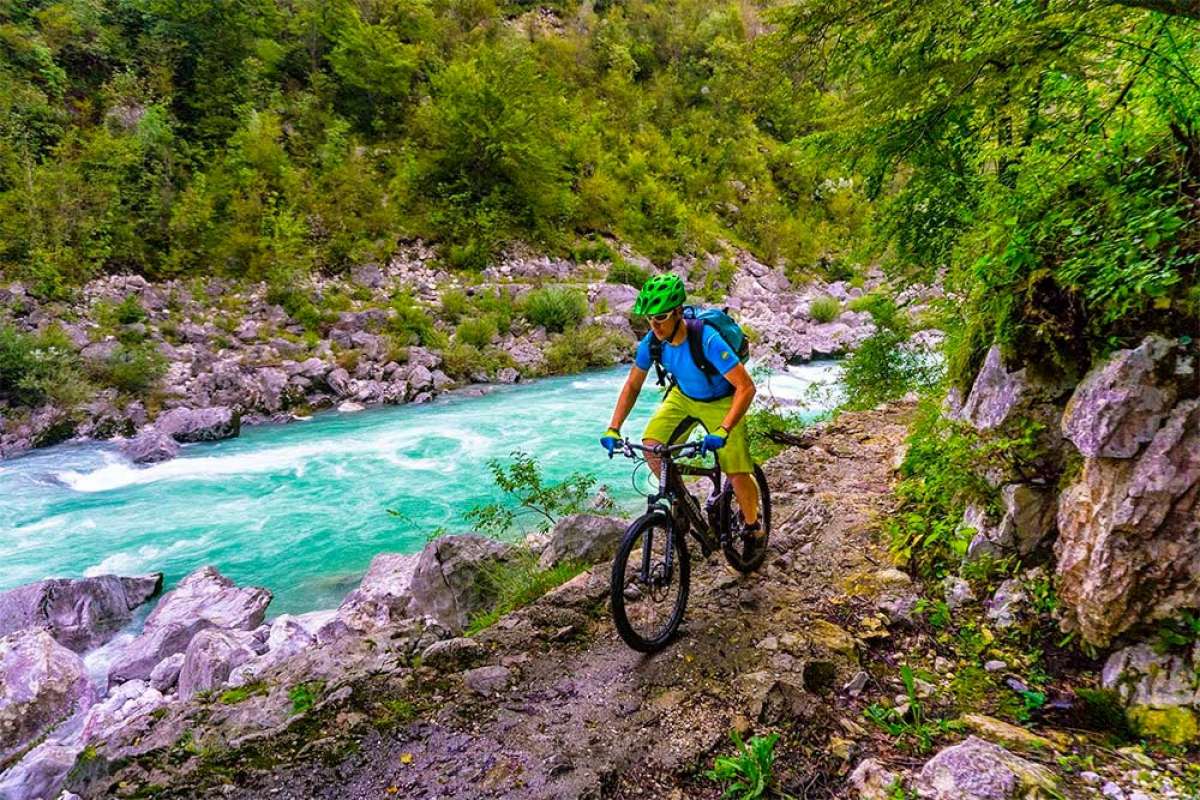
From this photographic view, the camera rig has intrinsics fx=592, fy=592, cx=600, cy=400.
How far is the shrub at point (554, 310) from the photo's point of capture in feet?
67.5

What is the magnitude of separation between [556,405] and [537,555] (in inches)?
386

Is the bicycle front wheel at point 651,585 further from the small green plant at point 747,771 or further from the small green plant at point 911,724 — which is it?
the small green plant at point 911,724

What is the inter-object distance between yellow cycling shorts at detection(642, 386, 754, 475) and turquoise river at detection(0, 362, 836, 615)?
208 inches

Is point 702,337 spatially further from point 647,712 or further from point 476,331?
point 476,331

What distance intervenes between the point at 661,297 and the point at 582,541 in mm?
2820

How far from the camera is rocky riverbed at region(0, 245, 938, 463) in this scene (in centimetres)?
1316

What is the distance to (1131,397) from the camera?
2793 millimetres

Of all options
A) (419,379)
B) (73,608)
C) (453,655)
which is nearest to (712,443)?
A: (453,655)

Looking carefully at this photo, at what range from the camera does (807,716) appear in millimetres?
3090

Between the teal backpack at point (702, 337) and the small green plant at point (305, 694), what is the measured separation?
2842 mm

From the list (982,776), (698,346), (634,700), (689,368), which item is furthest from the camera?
(689,368)

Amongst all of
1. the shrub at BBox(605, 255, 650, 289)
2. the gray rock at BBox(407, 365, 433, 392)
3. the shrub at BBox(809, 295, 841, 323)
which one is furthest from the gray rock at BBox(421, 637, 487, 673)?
the shrub at BBox(605, 255, 650, 289)

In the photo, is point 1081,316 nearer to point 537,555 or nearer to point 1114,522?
point 1114,522

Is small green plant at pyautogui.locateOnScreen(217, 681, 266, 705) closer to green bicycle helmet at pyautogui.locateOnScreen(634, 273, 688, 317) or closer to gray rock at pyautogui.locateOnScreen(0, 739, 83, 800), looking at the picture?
gray rock at pyautogui.locateOnScreen(0, 739, 83, 800)
